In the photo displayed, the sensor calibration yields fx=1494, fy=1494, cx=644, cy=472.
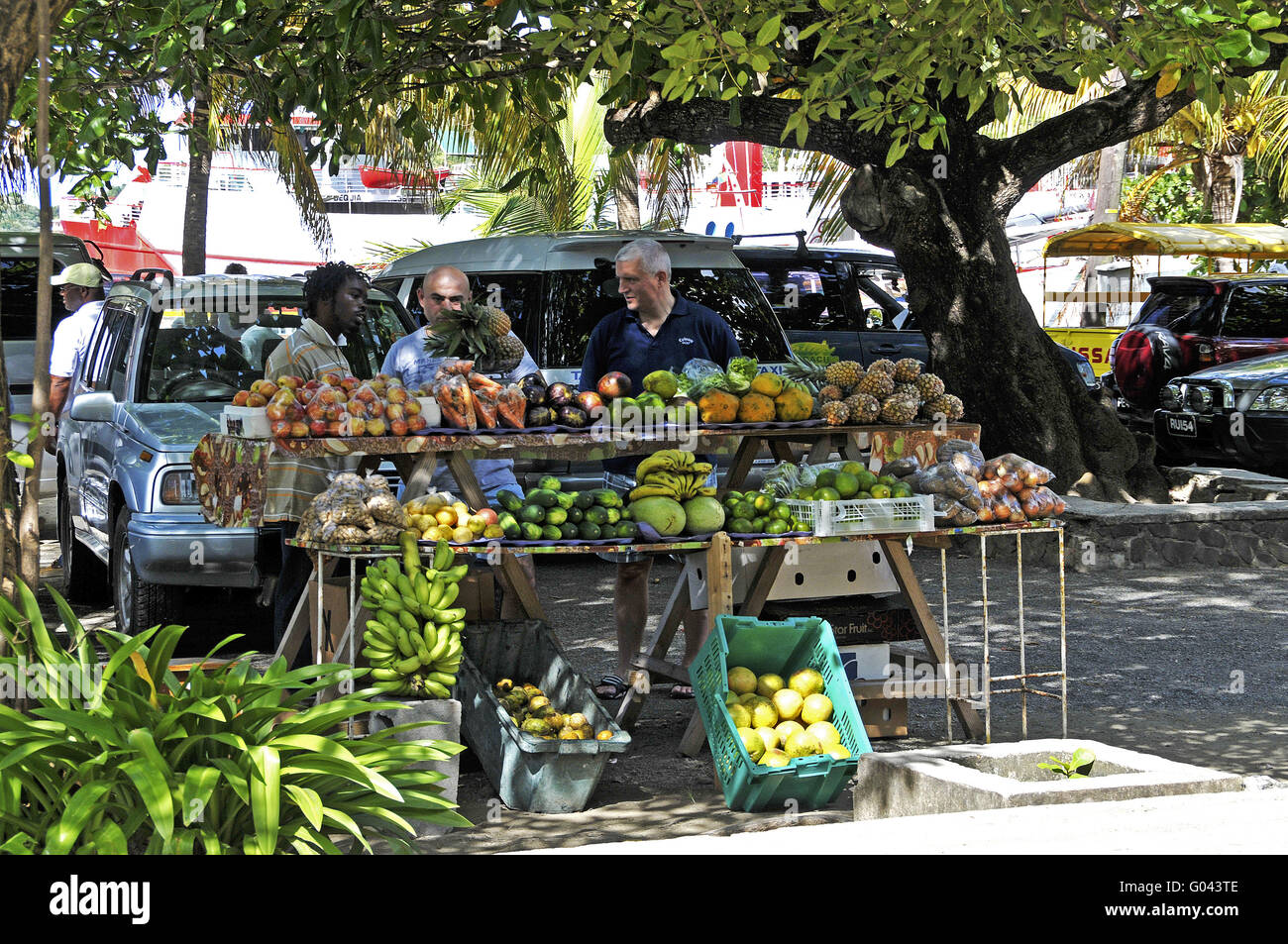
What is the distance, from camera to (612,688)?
776cm

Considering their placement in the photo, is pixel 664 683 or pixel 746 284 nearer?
pixel 664 683

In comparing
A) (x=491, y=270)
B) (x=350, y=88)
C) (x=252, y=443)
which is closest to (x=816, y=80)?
(x=252, y=443)

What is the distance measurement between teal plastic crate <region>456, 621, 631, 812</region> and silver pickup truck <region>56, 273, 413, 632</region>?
2223 millimetres

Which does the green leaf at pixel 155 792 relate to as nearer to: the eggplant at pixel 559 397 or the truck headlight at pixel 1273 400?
the eggplant at pixel 559 397

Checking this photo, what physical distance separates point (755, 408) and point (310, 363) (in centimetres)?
216

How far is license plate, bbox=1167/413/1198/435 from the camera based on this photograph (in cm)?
1536

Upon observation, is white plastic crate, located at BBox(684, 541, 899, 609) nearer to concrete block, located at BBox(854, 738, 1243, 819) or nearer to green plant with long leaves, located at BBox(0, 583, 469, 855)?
concrete block, located at BBox(854, 738, 1243, 819)

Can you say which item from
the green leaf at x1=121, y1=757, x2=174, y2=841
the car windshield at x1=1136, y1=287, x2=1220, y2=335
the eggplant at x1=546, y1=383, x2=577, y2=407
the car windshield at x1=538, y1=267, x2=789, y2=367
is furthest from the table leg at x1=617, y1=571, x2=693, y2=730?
the car windshield at x1=1136, y1=287, x2=1220, y2=335

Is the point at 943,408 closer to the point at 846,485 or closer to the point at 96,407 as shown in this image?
the point at 846,485

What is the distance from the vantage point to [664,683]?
8.31 meters

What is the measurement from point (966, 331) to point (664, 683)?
5.47 meters

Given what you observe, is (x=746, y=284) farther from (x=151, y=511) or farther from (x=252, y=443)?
(x=252, y=443)

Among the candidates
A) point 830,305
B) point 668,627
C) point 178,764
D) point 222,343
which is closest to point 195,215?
point 830,305

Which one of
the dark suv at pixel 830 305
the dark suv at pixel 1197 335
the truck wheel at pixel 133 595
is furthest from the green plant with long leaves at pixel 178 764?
the dark suv at pixel 1197 335
